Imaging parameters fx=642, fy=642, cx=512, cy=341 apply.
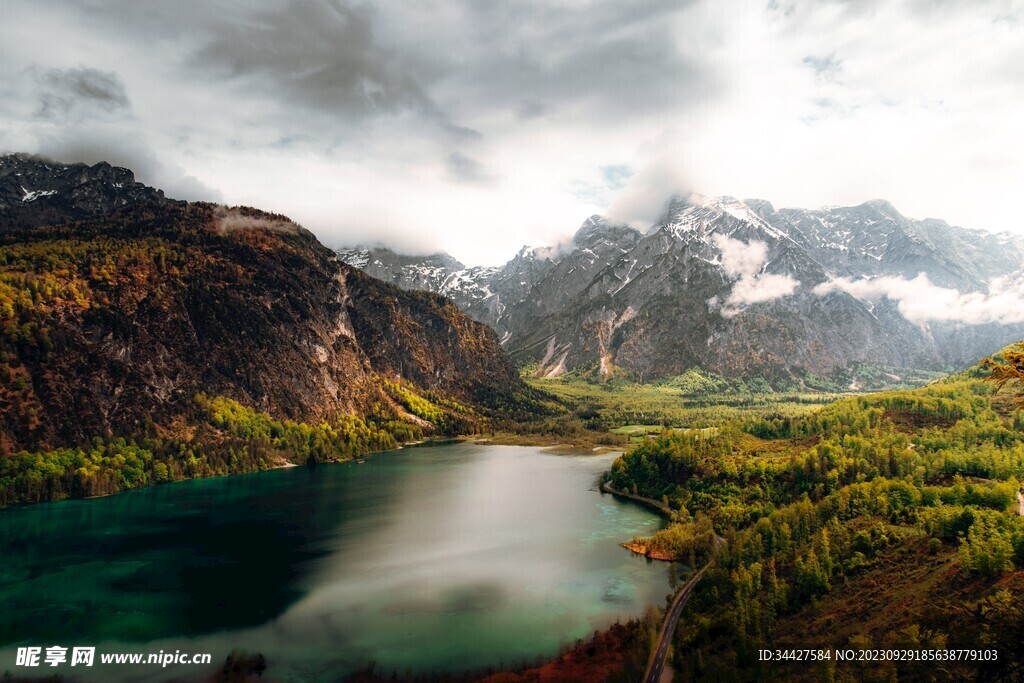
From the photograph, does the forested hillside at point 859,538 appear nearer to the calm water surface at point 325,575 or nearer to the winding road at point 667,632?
the winding road at point 667,632

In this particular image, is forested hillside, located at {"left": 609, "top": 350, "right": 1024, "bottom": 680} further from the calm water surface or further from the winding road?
the calm water surface

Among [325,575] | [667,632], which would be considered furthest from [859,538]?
[325,575]

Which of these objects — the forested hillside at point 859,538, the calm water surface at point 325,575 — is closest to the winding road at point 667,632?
the forested hillside at point 859,538

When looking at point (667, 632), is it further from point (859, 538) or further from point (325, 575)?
point (325, 575)

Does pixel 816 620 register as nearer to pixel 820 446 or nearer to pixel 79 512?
pixel 820 446

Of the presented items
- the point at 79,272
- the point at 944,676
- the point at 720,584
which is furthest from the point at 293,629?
the point at 79,272
